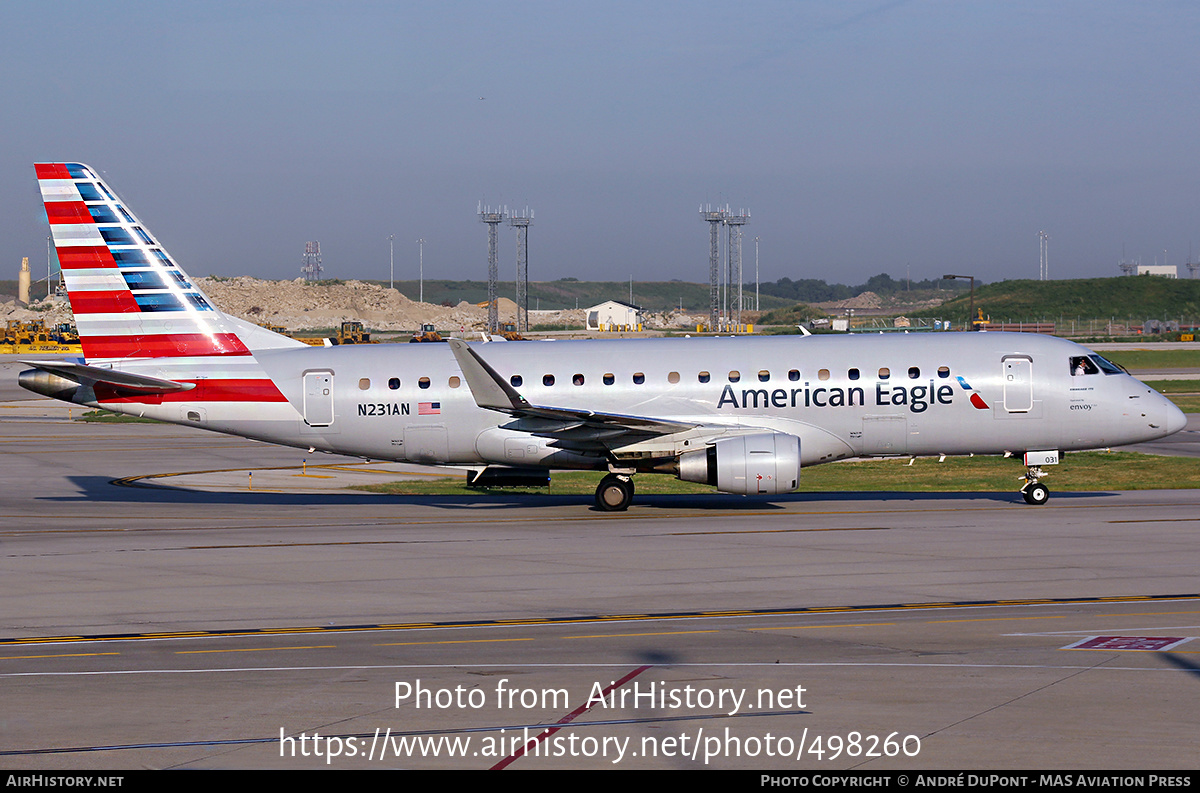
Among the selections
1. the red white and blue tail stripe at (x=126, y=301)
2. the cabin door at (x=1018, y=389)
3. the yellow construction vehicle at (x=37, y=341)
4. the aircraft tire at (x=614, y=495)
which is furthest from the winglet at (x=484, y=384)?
the yellow construction vehicle at (x=37, y=341)

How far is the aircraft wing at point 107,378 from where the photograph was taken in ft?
92.3

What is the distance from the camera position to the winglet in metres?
26.5

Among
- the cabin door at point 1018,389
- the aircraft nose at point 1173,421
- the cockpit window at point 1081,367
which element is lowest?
the aircraft nose at point 1173,421

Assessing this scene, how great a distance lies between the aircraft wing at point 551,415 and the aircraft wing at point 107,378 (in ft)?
26.8

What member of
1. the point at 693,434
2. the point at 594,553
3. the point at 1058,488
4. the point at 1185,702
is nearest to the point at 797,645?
the point at 1185,702

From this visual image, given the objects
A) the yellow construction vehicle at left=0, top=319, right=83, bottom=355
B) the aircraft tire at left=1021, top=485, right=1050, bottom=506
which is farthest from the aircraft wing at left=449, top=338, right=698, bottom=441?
the yellow construction vehicle at left=0, top=319, right=83, bottom=355

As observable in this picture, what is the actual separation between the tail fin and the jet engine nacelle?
43.1 feet

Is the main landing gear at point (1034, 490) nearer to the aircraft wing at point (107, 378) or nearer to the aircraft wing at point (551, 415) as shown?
the aircraft wing at point (551, 415)

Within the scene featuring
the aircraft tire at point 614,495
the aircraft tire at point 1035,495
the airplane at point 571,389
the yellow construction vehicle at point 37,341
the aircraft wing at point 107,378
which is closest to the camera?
the aircraft wing at point 107,378

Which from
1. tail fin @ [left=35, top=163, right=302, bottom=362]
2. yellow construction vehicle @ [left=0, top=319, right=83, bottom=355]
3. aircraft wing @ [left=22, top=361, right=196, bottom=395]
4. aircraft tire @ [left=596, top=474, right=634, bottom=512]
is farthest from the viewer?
yellow construction vehicle @ [left=0, top=319, right=83, bottom=355]

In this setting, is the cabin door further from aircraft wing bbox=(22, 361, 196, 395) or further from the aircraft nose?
aircraft wing bbox=(22, 361, 196, 395)

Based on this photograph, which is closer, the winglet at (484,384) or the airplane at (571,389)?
the winglet at (484,384)

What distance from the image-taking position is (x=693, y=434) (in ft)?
92.1
